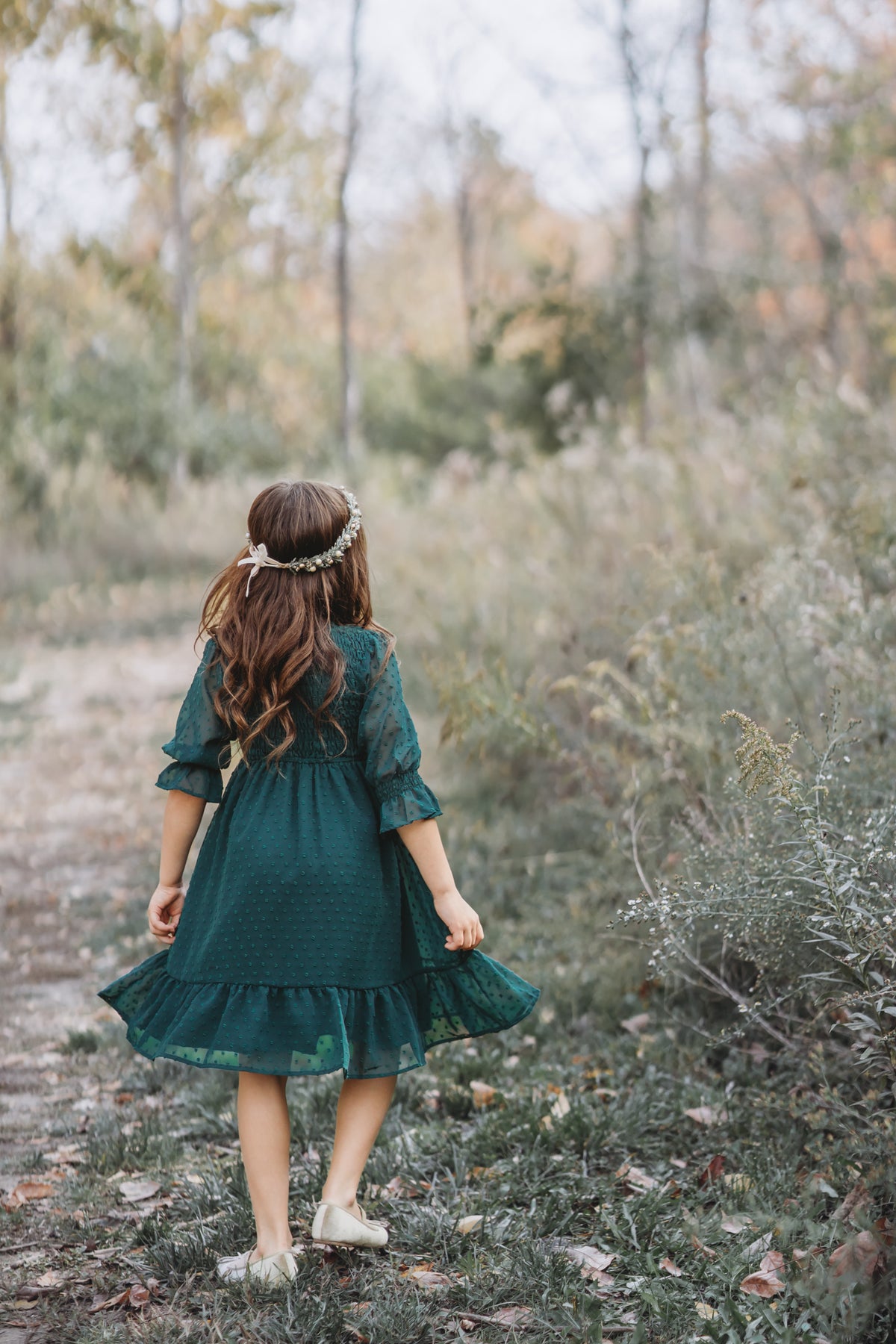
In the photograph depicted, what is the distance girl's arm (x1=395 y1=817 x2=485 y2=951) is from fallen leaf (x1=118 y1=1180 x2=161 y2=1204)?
1050mm

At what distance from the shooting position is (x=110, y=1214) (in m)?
2.83

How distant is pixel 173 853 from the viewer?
2.59 metres

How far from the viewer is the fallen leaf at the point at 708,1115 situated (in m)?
3.04

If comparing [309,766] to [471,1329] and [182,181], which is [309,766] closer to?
[471,1329]

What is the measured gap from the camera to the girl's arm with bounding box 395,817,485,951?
2453mm

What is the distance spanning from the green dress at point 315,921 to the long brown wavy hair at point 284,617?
0.13 ft

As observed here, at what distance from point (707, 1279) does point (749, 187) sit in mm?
20741

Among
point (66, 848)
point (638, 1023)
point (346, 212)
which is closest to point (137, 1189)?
point (638, 1023)

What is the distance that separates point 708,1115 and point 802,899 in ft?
2.53

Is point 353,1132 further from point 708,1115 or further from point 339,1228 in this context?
point 708,1115

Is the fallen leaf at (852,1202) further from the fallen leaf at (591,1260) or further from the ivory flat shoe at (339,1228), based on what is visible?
the ivory flat shoe at (339,1228)

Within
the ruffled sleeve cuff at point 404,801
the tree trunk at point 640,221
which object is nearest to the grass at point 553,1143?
the ruffled sleeve cuff at point 404,801

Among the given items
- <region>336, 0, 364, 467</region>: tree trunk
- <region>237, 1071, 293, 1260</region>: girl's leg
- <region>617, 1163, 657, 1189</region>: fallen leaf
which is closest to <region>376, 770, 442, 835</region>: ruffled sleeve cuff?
<region>237, 1071, 293, 1260</region>: girl's leg

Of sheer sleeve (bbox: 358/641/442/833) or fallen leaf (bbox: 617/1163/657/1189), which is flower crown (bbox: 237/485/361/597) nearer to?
sheer sleeve (bbox: 358/641/442/833)
